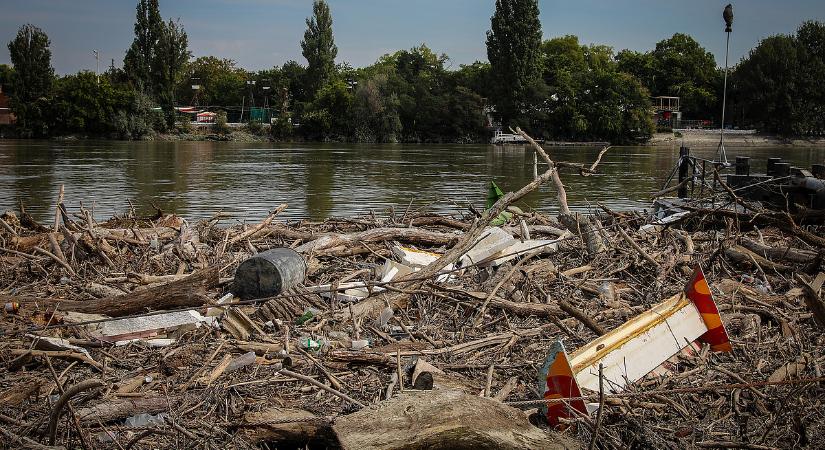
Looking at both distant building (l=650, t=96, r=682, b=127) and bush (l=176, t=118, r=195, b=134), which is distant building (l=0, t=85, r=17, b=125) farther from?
distant building (l=650, t=96, r=682, b=127)

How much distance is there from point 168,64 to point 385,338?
7862 cm

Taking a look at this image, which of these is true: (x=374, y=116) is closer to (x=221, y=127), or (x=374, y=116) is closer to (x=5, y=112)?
(x=221, y=127)

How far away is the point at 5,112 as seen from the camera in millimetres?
81312

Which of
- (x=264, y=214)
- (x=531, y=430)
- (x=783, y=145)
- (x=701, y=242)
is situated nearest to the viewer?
(x=531, y=430)

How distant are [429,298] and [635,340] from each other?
83.7 inches

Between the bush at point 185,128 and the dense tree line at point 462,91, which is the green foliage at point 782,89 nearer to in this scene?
the dense tree line at point 462,91

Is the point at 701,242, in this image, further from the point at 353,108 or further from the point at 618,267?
the point at 353,108

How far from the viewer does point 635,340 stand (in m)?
5.09

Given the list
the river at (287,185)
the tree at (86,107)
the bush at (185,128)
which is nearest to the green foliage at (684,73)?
the river at (287,185)

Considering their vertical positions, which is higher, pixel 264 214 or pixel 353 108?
pixel 353 108

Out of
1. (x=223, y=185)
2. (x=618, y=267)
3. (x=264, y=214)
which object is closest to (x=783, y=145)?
(x=223, y=185)

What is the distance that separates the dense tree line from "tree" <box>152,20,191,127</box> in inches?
4.2

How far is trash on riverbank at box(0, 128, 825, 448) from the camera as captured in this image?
14.2 ft

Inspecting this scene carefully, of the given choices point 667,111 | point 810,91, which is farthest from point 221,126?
point 810,91
